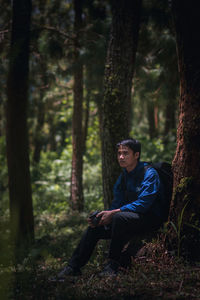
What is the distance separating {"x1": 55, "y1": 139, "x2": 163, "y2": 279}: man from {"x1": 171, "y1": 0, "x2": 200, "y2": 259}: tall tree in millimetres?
336

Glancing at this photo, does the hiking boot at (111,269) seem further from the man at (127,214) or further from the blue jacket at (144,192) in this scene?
the blue jacket at (144,192)

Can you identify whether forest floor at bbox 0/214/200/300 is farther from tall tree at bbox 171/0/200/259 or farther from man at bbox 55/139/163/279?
tall tree at bbox 171/0/200/259

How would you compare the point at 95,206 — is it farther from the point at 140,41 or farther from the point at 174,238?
the point at 174,238

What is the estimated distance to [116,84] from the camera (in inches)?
206

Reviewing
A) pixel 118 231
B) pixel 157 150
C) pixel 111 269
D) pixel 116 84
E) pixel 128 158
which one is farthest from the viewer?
pixel 157 150

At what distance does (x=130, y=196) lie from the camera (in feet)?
14.0

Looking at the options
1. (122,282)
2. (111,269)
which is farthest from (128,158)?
(122,282)

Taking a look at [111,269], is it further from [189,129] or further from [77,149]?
[77,149]

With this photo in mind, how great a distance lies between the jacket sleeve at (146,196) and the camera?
12.6 feet

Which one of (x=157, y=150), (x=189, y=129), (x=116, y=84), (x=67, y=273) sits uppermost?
(x=116, y=84)

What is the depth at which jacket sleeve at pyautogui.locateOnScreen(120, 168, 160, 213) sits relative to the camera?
3844mm

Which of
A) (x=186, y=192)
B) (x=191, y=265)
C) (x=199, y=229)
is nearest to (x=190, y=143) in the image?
(x=186, y=192)

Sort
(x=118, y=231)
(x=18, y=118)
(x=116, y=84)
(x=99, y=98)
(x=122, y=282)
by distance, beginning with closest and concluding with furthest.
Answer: (x=122, y=282) < (x=118, y=231) < (x=116, y=84) < (x=18, y=118) < (x=99, y=98)

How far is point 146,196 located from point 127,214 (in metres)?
0.34
